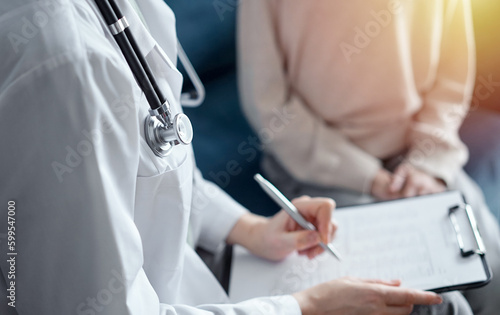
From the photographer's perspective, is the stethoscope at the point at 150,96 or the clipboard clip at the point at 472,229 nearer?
the stethoscope at the point at 150,96

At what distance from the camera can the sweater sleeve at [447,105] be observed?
1.12 meters

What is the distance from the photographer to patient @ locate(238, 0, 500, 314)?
1.07 metres

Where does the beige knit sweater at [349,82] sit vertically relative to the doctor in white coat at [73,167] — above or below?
below

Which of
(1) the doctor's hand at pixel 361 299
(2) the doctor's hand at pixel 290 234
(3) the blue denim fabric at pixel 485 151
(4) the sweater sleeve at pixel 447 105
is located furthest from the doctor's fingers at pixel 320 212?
(3) the blue denim fabric at pixel 485 151

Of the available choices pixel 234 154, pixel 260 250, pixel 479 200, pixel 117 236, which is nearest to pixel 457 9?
pixel 479 200

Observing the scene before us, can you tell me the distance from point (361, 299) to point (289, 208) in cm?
17

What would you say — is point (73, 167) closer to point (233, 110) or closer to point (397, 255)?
point (397, 255)

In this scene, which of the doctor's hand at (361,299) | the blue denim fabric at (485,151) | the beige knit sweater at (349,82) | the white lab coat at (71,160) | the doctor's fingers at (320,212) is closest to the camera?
the white lab coat at (71,160)

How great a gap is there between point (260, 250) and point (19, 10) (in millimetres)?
496

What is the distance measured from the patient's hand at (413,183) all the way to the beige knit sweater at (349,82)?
0.07 ft

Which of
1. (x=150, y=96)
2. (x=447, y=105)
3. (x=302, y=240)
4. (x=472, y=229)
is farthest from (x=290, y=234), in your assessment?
(x=447, y=105)

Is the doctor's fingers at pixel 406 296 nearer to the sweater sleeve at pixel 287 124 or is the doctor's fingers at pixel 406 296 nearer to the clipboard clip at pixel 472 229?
the clipboard clip at pixel 472 229

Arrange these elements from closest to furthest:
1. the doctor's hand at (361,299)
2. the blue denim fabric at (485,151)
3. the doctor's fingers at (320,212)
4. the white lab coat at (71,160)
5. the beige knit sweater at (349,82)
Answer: the white lab coat at (71,160) < the doctor's hand at (361,299) < the doctor's fingers at (320,212) < the beige knit sweater at (349,82) < the blue denim fabric at (485,151)

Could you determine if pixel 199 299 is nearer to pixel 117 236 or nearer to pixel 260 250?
pixel 260 250
